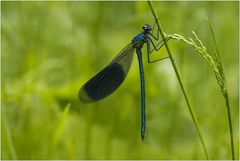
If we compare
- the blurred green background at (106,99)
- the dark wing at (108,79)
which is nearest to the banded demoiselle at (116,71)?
the dark wing at (108,79)

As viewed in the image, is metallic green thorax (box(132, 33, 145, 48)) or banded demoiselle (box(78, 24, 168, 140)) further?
metallic green thorax (box(132, 33, 145, 48))

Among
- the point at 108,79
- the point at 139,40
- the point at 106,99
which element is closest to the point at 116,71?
the point at 108,79

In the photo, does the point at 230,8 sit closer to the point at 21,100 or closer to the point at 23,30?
the point at 23,30

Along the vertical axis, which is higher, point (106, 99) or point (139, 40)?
point (139, 40)

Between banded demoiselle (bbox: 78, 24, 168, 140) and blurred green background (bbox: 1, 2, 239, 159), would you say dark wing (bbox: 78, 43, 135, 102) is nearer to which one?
banded demoiselle (bbox: 78, 24, 168, 140)

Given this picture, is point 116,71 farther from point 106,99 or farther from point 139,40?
point 106,99

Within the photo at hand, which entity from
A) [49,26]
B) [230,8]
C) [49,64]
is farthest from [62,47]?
[230,8]

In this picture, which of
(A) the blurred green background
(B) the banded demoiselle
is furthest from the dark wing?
(A) the blurred green background
